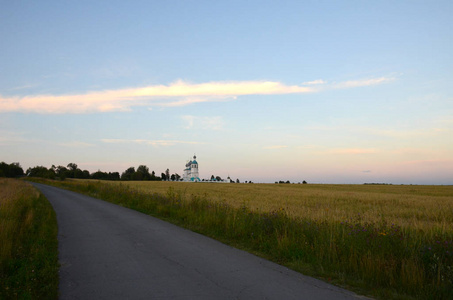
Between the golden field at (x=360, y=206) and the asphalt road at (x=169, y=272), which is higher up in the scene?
the golden field at (x=360, y=206)

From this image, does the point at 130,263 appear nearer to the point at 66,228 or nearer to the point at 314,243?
the point at 314,243

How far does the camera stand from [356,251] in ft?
22.6

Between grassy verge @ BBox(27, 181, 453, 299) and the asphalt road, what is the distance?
2.27ft

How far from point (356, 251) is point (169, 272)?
A: 4.18 metres

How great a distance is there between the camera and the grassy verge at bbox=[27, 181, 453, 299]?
5.58m

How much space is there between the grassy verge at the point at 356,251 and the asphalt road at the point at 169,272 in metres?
0.69

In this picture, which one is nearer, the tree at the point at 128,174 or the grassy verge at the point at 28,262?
the grassy verge at the point at 28,262

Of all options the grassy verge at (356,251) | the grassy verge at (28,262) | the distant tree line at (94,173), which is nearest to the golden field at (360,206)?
the grassy verge at (356,251)

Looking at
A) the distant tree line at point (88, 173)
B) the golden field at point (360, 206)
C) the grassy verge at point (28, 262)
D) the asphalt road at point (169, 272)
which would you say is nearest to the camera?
the asphalt road at point (169, 272)

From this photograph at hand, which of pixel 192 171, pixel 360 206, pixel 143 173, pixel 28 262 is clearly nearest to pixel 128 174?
pixel 143 173

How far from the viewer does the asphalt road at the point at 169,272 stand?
16.9 feet

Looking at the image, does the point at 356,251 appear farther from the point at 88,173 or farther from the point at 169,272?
the point at 88,173

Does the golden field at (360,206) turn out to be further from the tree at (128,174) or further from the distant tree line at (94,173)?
the tree at (128,174)

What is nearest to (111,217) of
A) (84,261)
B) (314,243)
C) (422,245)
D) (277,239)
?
(84,261)
